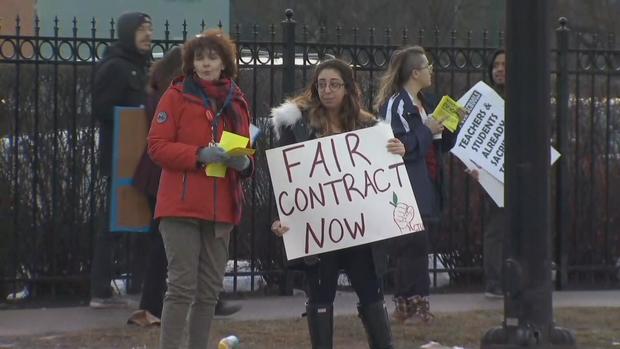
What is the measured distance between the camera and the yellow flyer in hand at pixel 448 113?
783 cm

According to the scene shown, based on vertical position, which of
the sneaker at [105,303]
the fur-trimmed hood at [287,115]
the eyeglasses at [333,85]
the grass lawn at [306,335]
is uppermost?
the eyeglasses at [333,85]

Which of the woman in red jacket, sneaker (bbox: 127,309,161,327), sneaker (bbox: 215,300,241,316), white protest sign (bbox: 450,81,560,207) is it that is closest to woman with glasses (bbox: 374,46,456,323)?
white protest sign (bbox: 450,81,560,207)

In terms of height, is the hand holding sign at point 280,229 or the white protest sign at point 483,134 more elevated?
the white protest sign at point 483,134

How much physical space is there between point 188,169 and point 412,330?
246 centimetres

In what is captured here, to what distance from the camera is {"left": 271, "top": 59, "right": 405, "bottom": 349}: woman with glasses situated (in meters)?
6.69

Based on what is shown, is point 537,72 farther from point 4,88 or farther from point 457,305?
point 4,88

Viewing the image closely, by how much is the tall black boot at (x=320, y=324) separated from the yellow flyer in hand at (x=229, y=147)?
869 mm

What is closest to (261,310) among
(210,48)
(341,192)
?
(341,192)

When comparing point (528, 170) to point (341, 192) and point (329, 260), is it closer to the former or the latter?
point (341, 192)

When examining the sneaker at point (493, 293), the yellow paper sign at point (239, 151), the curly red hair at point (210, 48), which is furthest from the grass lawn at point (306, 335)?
the curly red hair at point (210, 48)

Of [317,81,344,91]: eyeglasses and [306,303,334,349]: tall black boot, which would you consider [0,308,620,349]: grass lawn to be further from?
[317,81,344,91]: eyeglasses

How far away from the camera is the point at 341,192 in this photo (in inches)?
266

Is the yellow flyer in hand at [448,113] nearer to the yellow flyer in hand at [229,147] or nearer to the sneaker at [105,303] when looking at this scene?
the yellow flyer in hand at [229,147]

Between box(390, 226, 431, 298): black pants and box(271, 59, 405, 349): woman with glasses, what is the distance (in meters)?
1.56
